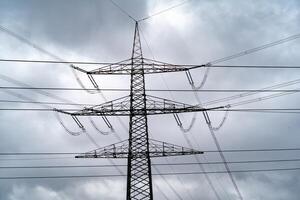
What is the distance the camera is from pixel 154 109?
2647 centimetres

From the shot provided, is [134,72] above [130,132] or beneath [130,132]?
above

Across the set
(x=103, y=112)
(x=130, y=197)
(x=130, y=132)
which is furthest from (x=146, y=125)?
(x=130, y=197)

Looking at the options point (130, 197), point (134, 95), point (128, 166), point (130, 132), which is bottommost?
point (130, 197)

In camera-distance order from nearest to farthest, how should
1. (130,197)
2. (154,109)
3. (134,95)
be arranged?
(130,197) < (154,109) < (134,95)

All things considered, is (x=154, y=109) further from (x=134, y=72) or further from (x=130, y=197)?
(x=130, y=197)

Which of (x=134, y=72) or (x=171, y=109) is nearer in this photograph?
(x=171, y=109)

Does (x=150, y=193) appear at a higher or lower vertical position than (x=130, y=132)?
lower

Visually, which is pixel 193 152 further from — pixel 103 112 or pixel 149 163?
pixel 103 112

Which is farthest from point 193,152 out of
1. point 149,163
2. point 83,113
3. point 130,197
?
point 83,113

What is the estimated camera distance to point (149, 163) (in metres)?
25.8

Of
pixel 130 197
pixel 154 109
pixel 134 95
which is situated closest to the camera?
pixel 130 197

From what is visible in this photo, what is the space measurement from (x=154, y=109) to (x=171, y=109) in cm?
108

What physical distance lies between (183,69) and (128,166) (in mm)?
7160

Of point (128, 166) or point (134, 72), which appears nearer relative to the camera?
point (128, 166)
